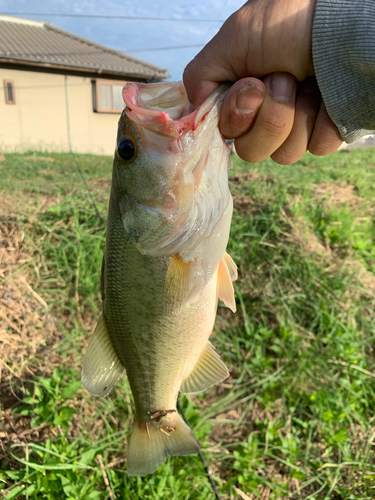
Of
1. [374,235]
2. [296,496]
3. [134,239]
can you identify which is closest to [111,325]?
[134,239]

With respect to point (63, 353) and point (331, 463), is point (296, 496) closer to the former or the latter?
point (331, 463)

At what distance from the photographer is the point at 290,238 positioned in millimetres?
4047

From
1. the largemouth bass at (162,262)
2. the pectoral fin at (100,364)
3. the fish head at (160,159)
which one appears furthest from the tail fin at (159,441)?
the fish head at (160,159)

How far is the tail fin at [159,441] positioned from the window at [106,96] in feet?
47.7

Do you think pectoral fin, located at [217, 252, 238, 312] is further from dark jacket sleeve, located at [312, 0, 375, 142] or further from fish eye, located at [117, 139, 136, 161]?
dark jacket sleeve, located at [312, 0, 375, 142]

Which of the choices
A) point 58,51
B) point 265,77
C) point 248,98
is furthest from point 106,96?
point 248,98

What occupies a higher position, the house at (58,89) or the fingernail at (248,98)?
the fingernail at (248,98)

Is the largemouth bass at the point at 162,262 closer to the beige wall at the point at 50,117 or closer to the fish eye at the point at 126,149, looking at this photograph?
the fish eye at the point at 126,149

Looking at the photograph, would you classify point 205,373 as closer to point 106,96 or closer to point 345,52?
point 345,52

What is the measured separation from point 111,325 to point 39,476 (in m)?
1.38

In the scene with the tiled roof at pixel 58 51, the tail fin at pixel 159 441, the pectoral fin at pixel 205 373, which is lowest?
the tail fin at pixel 159 441

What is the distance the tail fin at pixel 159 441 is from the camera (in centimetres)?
180

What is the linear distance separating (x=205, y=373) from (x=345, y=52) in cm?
150

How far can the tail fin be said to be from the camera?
1805 millimetres
